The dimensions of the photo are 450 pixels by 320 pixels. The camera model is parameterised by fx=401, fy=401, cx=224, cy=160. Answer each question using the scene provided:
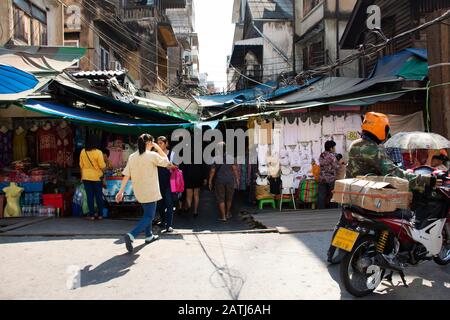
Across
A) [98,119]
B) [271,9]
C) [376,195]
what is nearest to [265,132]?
[98,119]

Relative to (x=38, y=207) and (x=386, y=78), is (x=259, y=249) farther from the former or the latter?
(x=386, y=78)

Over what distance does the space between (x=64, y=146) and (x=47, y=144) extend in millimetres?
405

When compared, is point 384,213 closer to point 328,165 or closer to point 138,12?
point 328,165

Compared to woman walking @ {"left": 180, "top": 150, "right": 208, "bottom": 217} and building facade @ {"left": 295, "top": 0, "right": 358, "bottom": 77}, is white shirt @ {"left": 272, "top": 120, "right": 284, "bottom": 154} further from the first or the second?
building facade @ {"left": 295, "top": 0, "right": 358, "bottom": 77}

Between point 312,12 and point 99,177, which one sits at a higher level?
point 312,12

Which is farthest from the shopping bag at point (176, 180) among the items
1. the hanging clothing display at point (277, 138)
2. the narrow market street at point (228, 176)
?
the hanging clothing display at point (277, 138)

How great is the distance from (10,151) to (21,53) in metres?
2.42

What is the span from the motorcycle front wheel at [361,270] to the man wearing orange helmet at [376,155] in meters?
0.82

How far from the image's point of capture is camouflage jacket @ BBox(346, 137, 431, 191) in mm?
4547

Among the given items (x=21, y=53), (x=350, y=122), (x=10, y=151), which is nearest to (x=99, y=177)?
(x=10, y=151)

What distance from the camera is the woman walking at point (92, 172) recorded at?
332 inches

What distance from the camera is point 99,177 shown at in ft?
28.0
